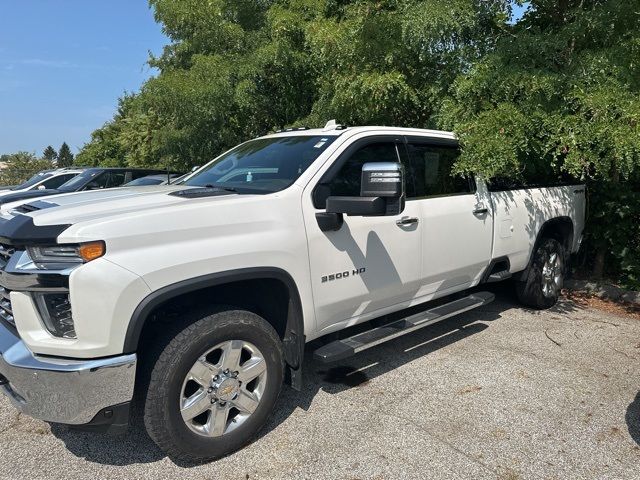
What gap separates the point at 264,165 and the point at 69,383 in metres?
1.93

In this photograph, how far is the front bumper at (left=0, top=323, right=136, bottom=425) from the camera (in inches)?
93.4

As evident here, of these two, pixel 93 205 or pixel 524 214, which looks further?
pixel 524 214

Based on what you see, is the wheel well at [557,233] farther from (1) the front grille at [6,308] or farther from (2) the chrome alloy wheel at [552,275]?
(1) the front grille at [6,308]

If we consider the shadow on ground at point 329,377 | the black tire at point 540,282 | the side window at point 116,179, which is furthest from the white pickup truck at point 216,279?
the side window at point 116,179

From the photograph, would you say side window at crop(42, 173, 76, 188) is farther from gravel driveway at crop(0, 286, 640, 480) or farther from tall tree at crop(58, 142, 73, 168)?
tall tree at crop(58, 142, 73, 168)

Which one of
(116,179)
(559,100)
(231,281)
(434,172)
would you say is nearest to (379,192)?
(231,281)

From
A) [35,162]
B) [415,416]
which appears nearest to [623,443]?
[415,416]

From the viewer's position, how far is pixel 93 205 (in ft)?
9.14

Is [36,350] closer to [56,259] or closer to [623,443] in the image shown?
[56,259]

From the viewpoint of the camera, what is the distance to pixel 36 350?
2.47 metres

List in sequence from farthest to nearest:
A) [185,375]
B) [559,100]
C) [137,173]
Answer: [137,173], [559,100], [185,375]

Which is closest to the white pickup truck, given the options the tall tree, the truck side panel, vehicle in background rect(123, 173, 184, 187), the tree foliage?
vehicle in background rect(123, 173, 184, 187)

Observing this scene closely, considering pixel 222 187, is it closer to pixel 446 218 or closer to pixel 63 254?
pixel 63 254

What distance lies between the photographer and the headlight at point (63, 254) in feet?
7.73
